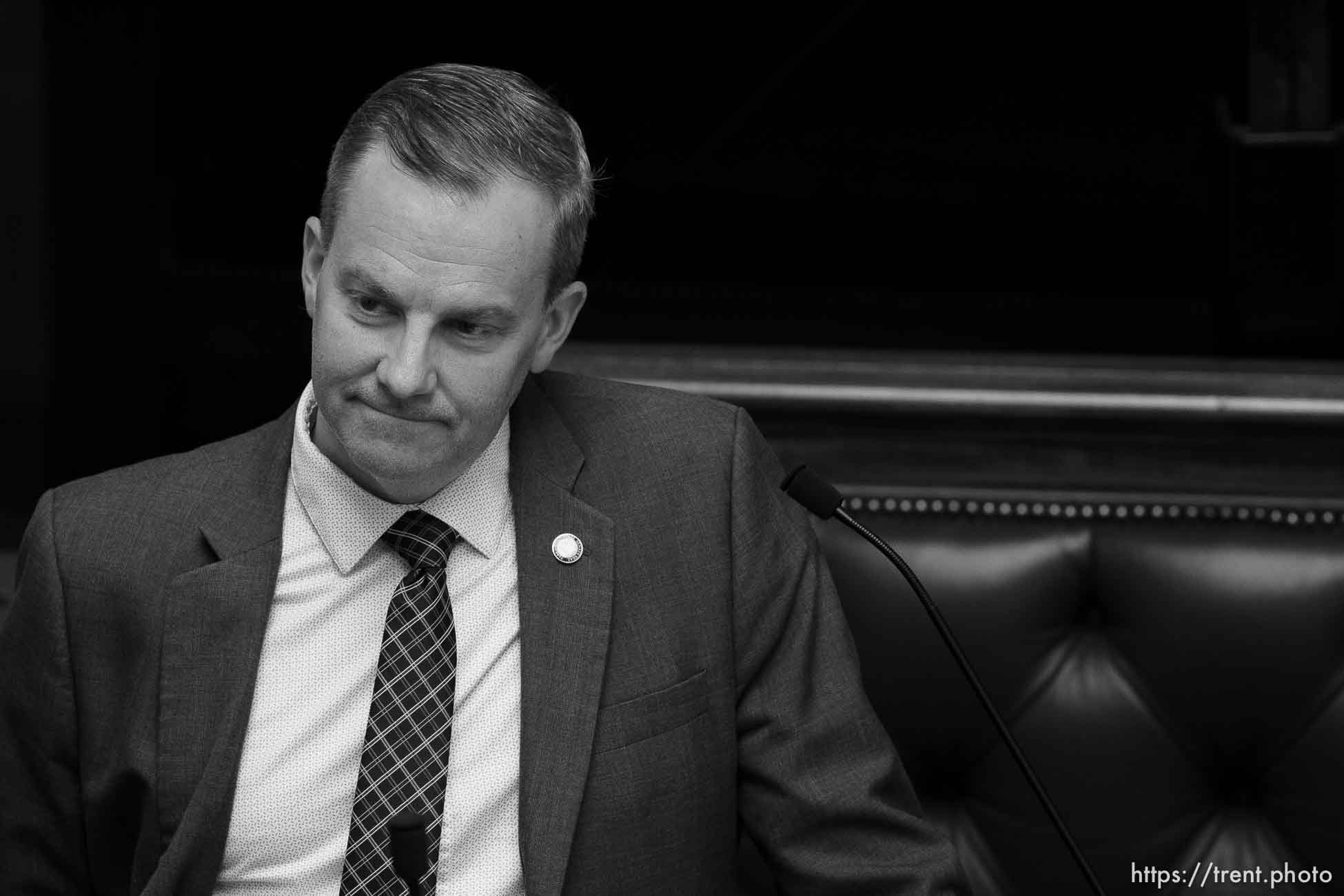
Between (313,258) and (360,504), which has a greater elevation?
(313,258)

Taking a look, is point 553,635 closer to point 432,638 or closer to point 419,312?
point 432,638

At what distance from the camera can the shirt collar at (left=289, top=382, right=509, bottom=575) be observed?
137cm

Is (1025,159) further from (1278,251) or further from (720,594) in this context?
(720,594)

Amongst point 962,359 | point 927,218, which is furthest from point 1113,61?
point 962,359

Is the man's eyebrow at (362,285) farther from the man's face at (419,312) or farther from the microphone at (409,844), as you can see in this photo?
the microphone at (409,844)

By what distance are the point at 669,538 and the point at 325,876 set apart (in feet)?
1.24

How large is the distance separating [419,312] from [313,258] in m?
0.13

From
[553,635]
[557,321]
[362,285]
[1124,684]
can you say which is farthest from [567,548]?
[1124,684]

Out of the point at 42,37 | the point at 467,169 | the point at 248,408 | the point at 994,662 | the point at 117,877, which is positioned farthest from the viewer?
the point at 248,408

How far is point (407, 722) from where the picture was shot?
1331mm

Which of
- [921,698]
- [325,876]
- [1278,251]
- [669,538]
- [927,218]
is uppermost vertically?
[927,218]

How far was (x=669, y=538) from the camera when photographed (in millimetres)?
1416

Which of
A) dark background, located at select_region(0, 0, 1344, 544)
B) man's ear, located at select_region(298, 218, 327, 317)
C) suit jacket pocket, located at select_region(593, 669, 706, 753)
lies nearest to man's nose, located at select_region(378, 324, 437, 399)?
man's ear, located at select_region(298, 218, 327, 317)

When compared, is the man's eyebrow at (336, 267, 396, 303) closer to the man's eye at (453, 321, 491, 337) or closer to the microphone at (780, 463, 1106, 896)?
the man's eye at (453, 321, 491, 337)
